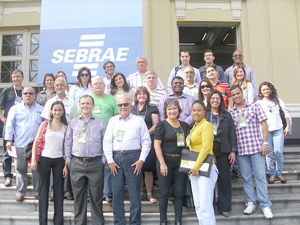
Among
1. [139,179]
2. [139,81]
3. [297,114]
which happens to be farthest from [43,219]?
[297,114]

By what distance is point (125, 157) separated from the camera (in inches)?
127

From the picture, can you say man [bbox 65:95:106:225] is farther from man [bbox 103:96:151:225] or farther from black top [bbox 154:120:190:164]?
black top [bbox 154:120:190:164]

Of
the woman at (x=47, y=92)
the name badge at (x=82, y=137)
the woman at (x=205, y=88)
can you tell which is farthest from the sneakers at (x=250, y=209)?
the woman at (x=47, y=92)

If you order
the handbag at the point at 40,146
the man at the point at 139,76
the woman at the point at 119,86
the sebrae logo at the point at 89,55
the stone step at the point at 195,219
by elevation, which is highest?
the sebrae logo at the point at 89,55

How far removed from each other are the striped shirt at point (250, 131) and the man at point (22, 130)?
10.3 feet

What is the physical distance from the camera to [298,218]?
3.59m

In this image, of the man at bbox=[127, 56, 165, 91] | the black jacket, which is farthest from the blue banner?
the black jacket

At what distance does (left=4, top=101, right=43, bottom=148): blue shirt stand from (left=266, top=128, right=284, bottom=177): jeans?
3.93 meters

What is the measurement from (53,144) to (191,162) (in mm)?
1848

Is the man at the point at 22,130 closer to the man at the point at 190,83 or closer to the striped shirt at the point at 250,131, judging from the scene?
the man at the point at 190,83

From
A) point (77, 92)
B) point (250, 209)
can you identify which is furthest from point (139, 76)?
point (250, 209)

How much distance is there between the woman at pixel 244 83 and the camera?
4.37 metres

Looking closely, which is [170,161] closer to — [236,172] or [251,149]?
[251,149]

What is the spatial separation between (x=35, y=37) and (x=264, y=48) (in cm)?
679
